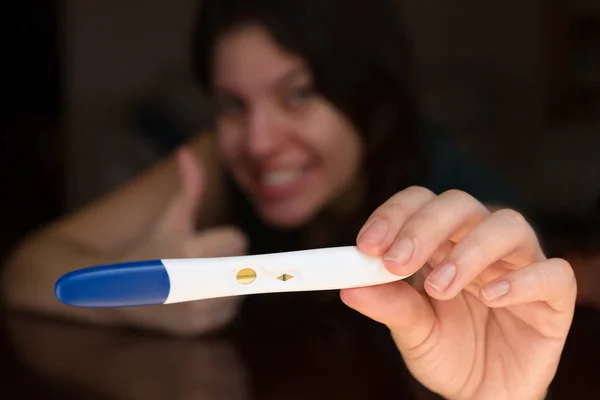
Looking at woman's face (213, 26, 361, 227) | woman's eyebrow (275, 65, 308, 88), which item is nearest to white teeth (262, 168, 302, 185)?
woman's face (213, 26, 361, 227)

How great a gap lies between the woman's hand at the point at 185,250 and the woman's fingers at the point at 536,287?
13.0 inches

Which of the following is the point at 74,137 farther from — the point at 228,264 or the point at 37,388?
the point at 228,264

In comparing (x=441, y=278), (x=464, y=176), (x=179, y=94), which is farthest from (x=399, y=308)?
(x=179, y=94)

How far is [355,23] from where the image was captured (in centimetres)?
66

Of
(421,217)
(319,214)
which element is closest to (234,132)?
(319,214)

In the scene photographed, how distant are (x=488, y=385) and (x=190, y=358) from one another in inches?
9.6

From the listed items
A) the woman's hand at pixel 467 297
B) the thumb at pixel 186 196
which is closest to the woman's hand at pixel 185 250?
the thumb at pixel 186 196

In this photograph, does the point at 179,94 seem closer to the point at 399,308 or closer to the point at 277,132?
the point at 277,132

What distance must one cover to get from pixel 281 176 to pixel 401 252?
0.41 m

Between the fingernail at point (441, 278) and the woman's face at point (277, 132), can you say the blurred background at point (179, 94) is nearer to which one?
the woman's face at point (277, 132)

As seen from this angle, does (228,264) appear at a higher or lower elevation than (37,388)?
higher

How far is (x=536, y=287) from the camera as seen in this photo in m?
0.34

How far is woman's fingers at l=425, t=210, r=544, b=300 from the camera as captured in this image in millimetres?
322

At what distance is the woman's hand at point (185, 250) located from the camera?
0.60m
